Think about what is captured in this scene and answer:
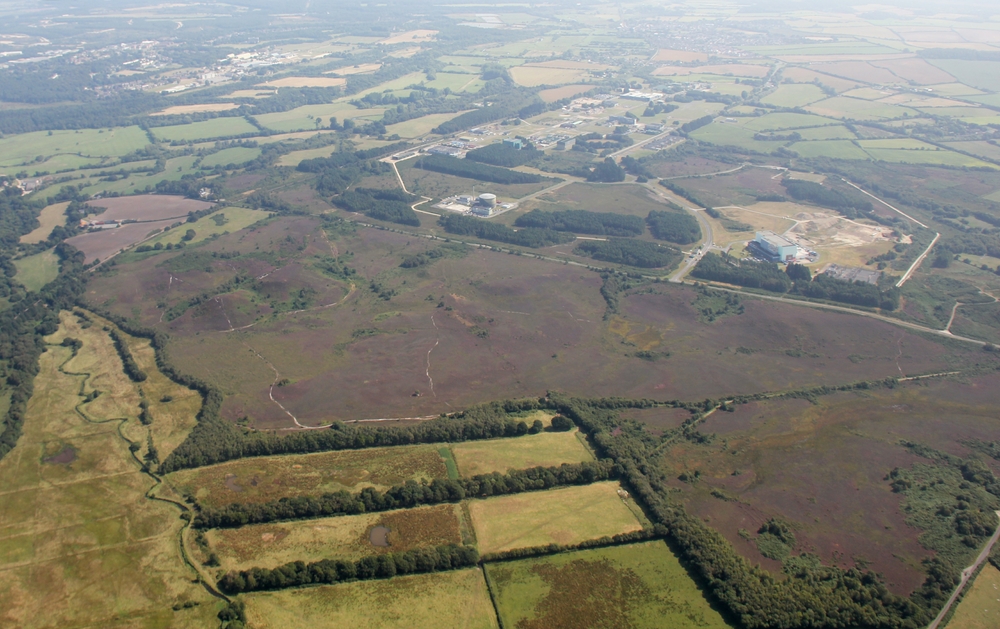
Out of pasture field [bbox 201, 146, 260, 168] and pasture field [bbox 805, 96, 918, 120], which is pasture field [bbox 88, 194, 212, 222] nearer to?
pasture field [bbox 201, 146, 260, 168]

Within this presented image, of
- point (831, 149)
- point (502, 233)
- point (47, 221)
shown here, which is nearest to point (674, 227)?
point (502, 233)

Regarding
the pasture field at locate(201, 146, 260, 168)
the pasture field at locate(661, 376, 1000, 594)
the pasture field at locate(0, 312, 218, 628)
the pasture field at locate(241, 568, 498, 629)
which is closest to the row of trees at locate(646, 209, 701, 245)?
the pasture field at locate(661, 376, 1000, 594)

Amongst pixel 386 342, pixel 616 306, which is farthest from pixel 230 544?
pixel 616 306

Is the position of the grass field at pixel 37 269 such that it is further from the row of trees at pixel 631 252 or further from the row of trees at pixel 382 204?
the row of trees at pixel 631 252

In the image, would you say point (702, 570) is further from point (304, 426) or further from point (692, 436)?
point (304, 426)

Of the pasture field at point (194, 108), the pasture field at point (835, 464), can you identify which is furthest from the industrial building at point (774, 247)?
the pasture field at point (194, 108)

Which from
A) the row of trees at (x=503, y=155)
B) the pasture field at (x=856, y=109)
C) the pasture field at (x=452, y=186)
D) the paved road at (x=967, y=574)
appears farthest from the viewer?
the pasture field at (x=856, y=109)

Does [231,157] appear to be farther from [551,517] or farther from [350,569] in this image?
[551,517]
